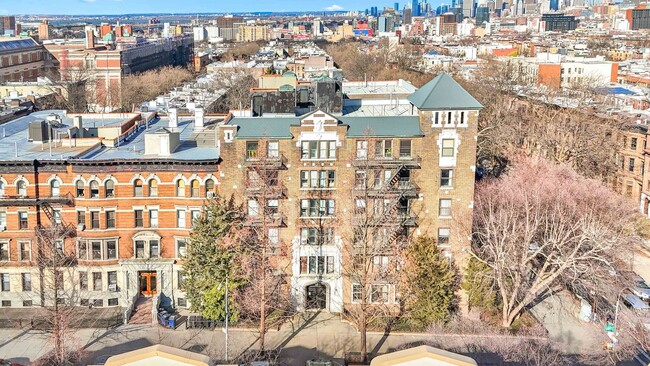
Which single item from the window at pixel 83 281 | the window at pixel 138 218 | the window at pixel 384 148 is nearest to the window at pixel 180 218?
the window at pixel 138 218

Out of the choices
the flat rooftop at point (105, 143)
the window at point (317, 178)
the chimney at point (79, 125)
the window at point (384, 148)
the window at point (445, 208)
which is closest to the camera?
the window at point (384, 148)

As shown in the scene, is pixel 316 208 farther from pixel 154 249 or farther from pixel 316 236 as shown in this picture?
pixel 154 249

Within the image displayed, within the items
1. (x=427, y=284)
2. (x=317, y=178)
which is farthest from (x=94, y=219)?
(x=427, y=284)

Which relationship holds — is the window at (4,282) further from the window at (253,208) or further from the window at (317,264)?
the window at (317,264)

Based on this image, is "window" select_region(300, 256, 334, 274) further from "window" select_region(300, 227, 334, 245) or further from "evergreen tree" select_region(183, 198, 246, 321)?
"evergreen tree" select_region(183, 198, 246, 321)

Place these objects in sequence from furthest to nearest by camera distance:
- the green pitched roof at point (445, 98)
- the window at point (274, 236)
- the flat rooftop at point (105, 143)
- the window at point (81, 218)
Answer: the flat rooftop at point (105, 143)
the window at point (81, 218)
the window at point (274, 236)
the green pitched roof at point (445, 98)

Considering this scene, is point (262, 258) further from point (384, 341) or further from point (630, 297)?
point (630, 297)
